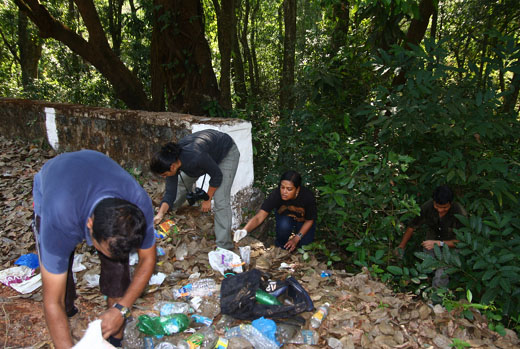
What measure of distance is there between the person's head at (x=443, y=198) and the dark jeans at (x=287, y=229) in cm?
136

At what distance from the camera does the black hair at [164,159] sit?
2998 millimetres

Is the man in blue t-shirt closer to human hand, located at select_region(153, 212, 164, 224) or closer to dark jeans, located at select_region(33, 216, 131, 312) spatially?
dark jeans, located at select_region(33, 216, 131, 312)

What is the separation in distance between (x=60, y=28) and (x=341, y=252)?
576 cm

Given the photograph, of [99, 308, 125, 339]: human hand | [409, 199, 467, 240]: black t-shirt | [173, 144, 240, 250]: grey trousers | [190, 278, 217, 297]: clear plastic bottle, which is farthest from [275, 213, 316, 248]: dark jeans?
[99, 308, 125, 339]: human hand

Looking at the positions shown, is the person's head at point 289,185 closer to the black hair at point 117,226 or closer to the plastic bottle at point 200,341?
the plastic bottle at point 200,341

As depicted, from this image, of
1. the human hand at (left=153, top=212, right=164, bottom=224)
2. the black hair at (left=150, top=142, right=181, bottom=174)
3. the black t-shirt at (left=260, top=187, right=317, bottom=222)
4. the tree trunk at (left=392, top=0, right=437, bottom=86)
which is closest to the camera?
the black hair at (left=150, top=142, right=181, bottom=174)

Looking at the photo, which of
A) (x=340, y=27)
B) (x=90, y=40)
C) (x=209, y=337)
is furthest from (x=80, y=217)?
(x=90, y=40)

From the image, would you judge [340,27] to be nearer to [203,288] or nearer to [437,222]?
[437,222]

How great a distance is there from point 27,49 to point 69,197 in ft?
44.8

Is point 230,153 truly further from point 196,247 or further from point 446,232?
point 446,232

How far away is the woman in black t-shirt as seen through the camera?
3.78 m

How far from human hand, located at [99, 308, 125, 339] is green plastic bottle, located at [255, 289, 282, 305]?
1044 millimetres

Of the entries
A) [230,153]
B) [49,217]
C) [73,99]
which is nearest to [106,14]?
[73,99]

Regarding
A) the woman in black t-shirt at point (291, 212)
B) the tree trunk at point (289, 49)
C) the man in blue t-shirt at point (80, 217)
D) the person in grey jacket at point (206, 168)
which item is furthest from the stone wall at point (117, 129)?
the tree trunk at point (289, 49)
